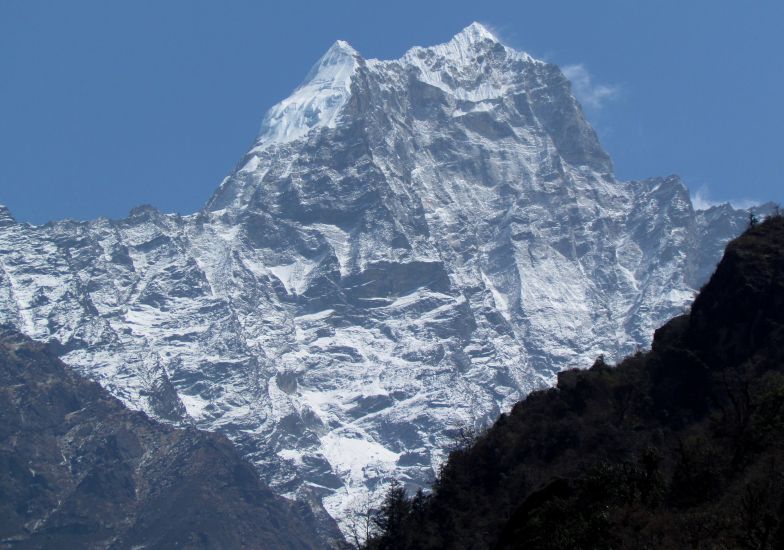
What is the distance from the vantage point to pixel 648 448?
209 feet

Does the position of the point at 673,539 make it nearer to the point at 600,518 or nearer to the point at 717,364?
the point at 600,518

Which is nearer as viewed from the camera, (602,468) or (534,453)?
(602,468)

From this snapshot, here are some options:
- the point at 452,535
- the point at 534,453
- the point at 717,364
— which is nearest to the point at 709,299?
the point at 717,364

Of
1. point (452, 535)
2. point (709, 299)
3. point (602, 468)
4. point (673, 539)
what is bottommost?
point (673, 539)

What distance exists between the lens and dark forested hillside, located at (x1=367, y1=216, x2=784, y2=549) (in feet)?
176

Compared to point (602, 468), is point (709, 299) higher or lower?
higher

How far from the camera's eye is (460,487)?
89938mm

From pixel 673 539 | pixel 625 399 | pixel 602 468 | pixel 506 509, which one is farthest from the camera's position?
pixel 625 399

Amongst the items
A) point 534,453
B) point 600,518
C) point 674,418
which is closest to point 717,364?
point 674,418

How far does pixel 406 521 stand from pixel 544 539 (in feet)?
128

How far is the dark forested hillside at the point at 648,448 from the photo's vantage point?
176 ft

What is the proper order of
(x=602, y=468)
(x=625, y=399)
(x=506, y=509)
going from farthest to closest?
1. (x=625, y=399)
2. (x=506, y=509)
3. (x=602, y=468)

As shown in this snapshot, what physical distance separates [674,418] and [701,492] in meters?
24.2

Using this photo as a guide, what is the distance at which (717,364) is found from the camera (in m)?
84.5
